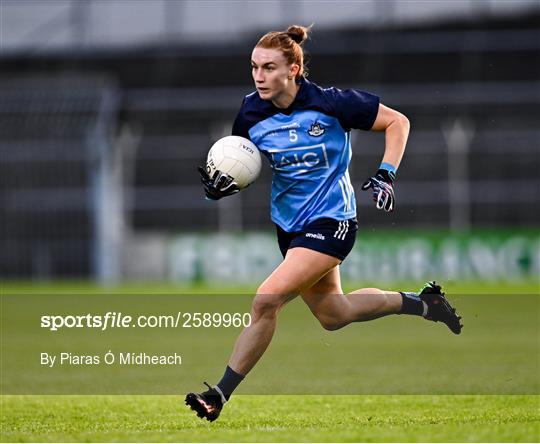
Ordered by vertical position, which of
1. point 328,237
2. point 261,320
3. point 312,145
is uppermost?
point 312,145

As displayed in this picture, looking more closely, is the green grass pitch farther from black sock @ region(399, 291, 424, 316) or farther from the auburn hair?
the auburn hair

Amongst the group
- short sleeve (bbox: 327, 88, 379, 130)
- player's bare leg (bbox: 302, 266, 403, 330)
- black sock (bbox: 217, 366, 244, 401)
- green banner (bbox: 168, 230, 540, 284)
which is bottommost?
green banner (bbox: 168, 230, 540, 284)

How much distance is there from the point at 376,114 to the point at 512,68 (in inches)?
902

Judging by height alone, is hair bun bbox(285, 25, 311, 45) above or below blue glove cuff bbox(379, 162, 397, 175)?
above

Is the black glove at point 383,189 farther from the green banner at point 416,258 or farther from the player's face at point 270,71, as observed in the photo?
the green banner at point 416,258

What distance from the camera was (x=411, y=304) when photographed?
762cm

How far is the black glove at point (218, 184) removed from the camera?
7.08 metres

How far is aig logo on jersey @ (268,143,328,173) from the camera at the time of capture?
680 centimetres

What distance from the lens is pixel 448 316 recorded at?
7.77m

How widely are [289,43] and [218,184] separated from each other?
3.20 feet
